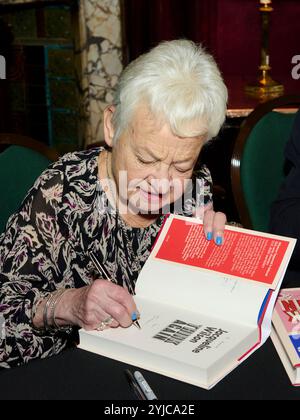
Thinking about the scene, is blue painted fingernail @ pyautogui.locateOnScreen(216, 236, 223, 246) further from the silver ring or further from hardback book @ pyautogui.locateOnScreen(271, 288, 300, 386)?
the silver ring

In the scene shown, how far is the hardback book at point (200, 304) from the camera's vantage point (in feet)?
4.38

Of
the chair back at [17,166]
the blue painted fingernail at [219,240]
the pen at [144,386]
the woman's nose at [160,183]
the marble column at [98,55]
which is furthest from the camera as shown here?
the marble column at [98,55]

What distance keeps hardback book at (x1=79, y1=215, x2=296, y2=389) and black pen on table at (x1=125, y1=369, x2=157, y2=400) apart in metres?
0.04

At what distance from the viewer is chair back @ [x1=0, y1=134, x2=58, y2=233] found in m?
2.02

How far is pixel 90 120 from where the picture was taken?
4309 mm

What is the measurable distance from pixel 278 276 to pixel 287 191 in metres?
0.73

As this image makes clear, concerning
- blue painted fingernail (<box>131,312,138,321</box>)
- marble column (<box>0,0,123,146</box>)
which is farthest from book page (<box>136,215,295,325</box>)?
marble column (<box>0,0,123,146</box>)

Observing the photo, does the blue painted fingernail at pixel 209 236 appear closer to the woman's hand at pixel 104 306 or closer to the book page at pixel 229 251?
the book page at pixel 229 251

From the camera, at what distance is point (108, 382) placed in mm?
1327

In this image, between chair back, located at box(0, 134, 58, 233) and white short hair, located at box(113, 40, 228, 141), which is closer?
white short hair, located at box(113, 40, 228, 141)

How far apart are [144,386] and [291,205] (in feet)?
3.17

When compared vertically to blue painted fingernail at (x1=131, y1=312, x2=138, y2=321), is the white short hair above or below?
above

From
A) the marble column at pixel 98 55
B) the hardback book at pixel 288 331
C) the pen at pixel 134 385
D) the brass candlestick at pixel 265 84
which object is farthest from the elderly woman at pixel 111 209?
the marble column at pixel 98 55

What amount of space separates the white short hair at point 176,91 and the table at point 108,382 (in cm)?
58
